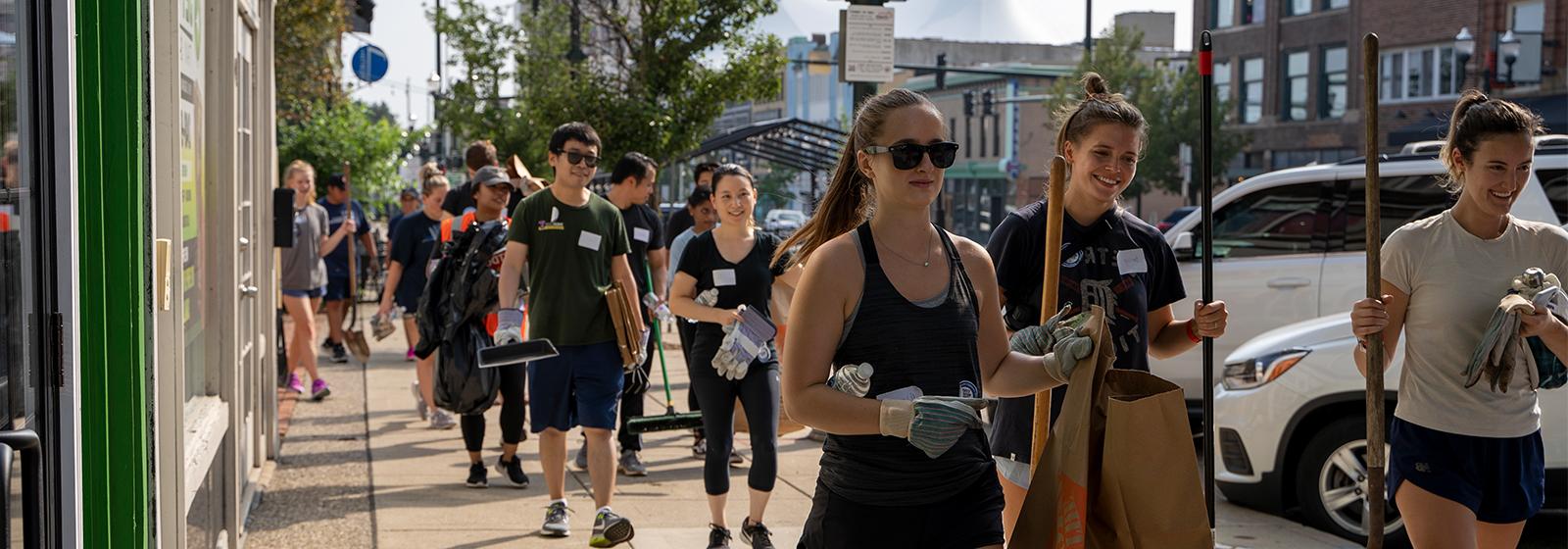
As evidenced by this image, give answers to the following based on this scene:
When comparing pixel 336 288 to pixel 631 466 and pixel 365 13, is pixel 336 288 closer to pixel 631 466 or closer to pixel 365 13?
pixel 365 13

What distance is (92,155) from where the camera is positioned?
10.9 ft

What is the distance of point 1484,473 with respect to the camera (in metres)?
4.33

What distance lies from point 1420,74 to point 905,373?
144ft

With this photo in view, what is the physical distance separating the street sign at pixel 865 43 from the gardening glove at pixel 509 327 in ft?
13.5

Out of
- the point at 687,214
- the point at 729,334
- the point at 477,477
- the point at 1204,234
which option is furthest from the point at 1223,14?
the point at 1204,234

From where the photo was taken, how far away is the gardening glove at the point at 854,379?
3.28m

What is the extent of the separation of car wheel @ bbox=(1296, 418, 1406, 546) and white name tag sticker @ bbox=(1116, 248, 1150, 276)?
298 cm

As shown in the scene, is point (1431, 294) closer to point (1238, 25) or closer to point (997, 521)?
point (997, 521)

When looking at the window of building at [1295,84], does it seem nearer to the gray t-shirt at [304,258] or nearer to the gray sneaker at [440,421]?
the gray t-shirt at [304,258]

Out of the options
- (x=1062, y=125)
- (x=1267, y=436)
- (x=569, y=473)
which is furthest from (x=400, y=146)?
(x=1062, y=125)

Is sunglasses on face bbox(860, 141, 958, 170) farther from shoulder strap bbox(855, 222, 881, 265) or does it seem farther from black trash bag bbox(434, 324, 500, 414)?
black trash bag bbox(434, 324, 500, 414)

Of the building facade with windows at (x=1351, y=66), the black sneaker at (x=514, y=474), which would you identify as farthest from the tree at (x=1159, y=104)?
the black sneaker at (x=514, y=474)

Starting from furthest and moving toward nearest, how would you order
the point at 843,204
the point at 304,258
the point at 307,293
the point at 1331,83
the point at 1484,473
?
the point at 1331,83 → the point at 307,293 → the point at 304,258 → the point at 1484,473 → the point at 843,204

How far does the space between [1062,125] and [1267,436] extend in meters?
3.21
